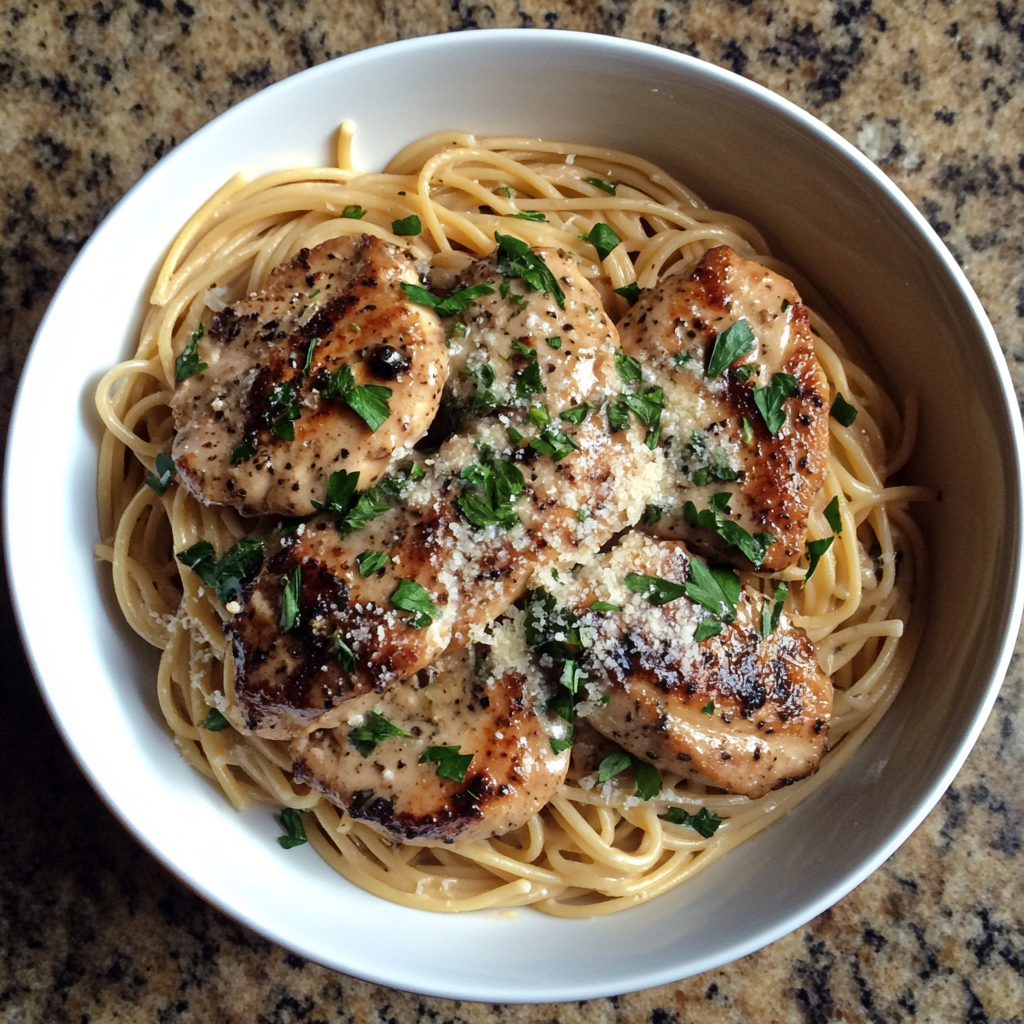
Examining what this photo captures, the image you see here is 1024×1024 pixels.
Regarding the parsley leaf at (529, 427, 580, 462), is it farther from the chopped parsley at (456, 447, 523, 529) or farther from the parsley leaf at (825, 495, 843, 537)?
the parsley leaf at (825, 495, 843, 537)

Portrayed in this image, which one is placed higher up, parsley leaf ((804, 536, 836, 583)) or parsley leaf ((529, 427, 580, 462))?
parsley leaf ((529, 427, 580, 462))

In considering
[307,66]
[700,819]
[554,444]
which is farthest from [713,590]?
[307,66]

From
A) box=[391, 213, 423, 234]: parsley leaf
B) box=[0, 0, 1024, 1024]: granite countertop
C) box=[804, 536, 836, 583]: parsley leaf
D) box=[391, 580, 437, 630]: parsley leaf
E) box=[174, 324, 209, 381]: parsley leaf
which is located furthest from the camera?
box=[0, 0, 1024, 1024]: granite countertop

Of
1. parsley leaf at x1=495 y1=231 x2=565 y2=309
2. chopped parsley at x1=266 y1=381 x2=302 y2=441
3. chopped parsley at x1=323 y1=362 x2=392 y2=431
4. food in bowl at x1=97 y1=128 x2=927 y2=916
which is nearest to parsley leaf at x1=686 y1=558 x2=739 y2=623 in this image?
food in bowl at x1=97 y1=128 x2=927 y2=916

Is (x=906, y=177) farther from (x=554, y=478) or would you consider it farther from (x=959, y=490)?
(x=554, y=478)

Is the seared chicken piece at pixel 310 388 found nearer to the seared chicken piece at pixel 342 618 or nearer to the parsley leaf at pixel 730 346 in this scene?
the seared chicken piece at pixel 342 618
